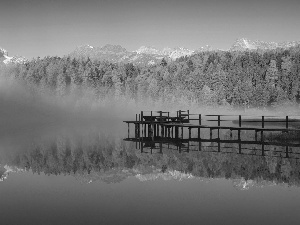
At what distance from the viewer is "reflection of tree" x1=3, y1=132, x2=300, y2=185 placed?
94.7ft

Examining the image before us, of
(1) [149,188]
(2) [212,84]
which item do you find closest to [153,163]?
(1) [149,188]

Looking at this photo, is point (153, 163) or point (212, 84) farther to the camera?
point (212, 84)

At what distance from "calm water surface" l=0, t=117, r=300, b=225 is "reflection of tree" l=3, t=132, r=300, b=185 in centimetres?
6

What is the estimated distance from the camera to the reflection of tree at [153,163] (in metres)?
28.9

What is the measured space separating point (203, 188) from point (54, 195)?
26.7 feet

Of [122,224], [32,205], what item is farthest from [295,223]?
[32,205]

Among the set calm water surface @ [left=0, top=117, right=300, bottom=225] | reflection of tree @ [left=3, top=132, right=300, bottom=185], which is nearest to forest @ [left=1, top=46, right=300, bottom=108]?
reflection of tree @ [left=3, top=132, right=300, bottom=185]

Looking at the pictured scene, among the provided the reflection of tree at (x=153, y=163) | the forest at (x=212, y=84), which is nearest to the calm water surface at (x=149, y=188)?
the reflection of tree at (x=153, y=163)

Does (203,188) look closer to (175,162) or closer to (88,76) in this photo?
(175,162)

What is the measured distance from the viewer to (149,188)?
2534cm

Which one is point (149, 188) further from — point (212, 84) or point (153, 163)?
point (212, 84)

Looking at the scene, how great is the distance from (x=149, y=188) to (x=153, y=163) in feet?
28.9

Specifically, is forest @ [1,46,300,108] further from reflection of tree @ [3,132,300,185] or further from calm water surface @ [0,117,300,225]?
calm water surface @ [0,117,300,225]

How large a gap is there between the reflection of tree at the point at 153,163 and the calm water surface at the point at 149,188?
6 centimetres
